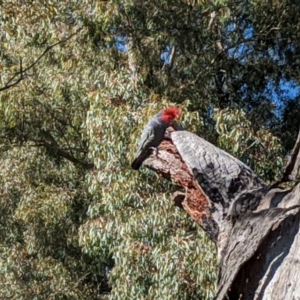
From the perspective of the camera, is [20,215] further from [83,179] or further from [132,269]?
[132,269]

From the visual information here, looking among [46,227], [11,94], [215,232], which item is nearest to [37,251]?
[46,227]

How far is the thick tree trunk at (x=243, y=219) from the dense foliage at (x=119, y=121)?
125 inches

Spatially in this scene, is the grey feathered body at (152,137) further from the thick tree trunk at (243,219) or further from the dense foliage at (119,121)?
the dense foliage at (119,121)

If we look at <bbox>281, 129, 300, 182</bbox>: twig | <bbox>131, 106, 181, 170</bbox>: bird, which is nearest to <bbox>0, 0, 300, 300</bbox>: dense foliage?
<bbox>131, 106, 181, 170</bbox>: bird

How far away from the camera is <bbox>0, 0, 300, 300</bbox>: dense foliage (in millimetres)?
6668

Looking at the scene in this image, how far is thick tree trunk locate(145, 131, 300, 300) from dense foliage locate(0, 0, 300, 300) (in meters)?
3.17

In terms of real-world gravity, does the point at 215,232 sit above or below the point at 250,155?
below

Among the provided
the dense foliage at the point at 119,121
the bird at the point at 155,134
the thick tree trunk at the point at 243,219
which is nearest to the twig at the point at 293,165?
the thick tree trunk at the point at 243,219

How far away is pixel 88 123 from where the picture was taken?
7332 mm

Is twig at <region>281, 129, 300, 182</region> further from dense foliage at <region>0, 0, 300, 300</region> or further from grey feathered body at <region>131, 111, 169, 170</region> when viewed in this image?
dense foliage at <region>0, 0, 300, 300</region>

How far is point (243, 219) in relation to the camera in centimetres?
248

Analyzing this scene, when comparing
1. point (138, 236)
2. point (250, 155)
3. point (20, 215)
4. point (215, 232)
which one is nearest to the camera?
point (215, 232)

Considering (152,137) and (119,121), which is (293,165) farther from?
(119,121)

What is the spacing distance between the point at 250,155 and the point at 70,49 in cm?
254
